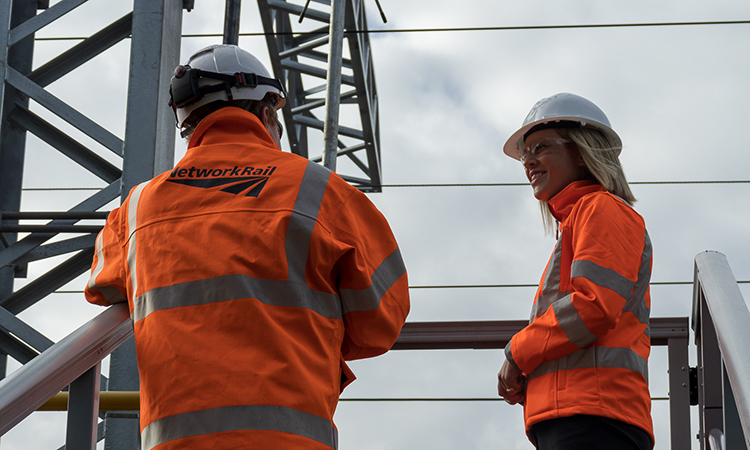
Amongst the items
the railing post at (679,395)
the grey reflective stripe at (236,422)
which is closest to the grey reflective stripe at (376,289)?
the grey reflective stripe at (236,422)

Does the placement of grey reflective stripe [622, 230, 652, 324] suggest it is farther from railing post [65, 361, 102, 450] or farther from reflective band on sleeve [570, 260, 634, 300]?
railing post [65, 361, 102, 450]

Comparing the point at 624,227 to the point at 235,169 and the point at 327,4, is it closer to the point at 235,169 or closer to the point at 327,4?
the point at 235,169

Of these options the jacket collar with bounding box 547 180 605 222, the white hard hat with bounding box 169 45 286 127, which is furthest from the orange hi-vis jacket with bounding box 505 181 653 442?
the white hard hat with bounding box 169 45 286 127

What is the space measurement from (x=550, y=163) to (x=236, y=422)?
1200 mm

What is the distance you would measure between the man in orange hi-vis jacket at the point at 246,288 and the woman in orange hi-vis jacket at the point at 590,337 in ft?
1.21

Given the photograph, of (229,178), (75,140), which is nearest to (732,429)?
(229,178)

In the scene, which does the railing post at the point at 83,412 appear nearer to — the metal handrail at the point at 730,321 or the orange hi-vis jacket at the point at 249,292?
the orange hi-vis jacket at the point at 249,292

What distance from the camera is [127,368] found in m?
3.01

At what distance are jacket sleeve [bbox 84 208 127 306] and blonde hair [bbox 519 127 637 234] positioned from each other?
1.23 m

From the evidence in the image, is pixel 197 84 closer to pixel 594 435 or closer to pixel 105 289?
pixel 105 289

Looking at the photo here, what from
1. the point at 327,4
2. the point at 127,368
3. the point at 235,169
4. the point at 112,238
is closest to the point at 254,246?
the point at 235,169

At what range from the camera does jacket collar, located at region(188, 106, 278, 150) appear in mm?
1899

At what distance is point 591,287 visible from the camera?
1.86 meters

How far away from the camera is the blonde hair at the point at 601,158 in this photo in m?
2.18
